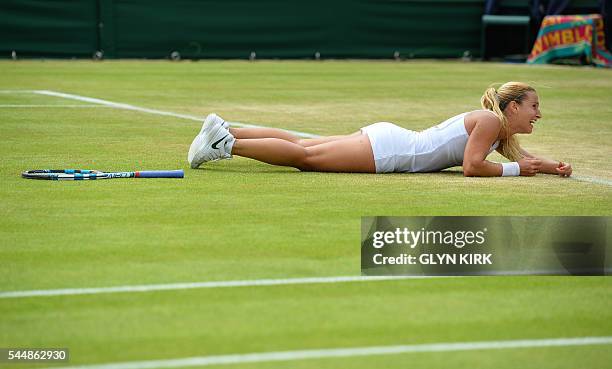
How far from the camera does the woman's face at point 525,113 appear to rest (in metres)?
9.60

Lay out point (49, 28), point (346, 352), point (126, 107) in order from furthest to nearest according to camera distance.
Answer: point (49, 28) → point (126, 107) → point (346, 352)

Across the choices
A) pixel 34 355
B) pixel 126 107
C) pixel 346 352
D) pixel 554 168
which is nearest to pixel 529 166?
pixel 554 168

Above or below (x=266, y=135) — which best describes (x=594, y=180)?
below

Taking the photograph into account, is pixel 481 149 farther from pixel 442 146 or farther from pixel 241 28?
pixel 241 28

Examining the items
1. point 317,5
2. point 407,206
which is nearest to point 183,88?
point 317,5

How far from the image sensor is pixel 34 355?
4.99 m

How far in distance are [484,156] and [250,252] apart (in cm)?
343

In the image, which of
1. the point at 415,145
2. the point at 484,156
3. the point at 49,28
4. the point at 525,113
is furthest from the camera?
the point at 49,28

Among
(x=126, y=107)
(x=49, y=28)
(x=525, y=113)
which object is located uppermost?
(x=525, y=113)

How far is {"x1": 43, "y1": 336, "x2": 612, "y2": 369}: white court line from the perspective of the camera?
490 cm

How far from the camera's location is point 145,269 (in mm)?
6457

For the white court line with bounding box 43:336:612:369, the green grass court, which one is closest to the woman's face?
the green grass court

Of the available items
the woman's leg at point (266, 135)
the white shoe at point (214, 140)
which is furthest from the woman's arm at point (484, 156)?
the white shoe at point (214, 140)

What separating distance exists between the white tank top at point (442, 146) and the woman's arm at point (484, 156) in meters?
0.10
